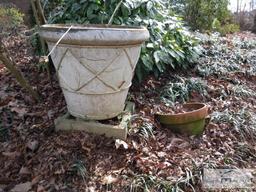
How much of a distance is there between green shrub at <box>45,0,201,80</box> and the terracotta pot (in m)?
Result: 0.60

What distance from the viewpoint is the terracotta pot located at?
2.40 m

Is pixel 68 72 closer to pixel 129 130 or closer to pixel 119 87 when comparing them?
pixel 119 87

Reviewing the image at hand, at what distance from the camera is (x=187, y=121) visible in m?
2.41

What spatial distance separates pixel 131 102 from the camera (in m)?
2.72

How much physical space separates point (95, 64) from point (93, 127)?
477 mm

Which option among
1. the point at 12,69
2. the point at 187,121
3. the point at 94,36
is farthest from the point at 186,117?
the point at 12,69

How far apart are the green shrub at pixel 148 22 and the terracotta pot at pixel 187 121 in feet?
1.98

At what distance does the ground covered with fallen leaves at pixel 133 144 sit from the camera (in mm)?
2004

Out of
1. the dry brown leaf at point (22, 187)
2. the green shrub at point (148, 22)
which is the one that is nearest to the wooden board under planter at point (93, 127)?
the dry brown leaf at point (22, 187)

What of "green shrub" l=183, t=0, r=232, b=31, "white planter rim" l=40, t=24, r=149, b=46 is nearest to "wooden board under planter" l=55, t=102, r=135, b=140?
"white planter rim" l=40, t=24, r=149, b=46

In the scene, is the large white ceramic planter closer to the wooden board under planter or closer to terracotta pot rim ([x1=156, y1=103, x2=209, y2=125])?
the wooden board under planter

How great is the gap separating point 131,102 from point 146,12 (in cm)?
102

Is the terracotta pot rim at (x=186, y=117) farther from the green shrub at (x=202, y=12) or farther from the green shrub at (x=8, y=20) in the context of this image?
the green shrub at (x=202, y=12)

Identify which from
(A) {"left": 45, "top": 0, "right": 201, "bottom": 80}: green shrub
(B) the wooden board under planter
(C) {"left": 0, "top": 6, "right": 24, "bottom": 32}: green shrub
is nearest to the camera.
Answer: (B) the wooden board under planter
